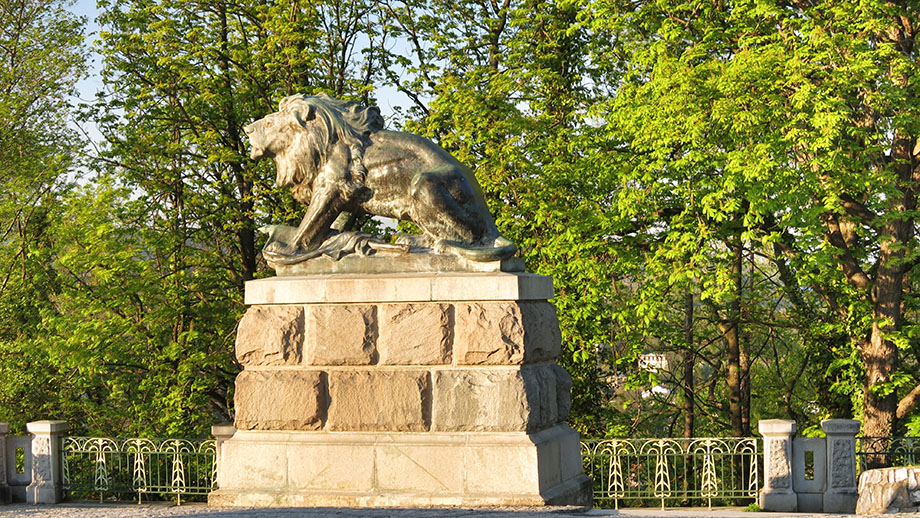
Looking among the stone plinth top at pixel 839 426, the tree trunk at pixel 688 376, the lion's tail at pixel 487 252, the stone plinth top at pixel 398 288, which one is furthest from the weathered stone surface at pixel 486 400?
the tree trunk at pixel 688 376

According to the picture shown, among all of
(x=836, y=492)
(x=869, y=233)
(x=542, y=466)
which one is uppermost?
(x=869, y=233)

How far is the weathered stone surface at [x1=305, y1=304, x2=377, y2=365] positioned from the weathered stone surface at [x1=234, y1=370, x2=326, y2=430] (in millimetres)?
164

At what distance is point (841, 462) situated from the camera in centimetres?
1092

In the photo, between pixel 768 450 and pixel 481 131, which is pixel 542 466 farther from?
pixel 481 131

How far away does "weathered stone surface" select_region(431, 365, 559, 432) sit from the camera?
6.94m

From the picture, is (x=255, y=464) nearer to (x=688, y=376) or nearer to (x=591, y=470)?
(x=591, y=470)

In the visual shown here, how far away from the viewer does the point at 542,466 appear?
273 inches

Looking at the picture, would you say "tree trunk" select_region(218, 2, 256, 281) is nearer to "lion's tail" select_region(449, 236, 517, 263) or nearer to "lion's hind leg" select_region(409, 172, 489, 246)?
"lion's hind leg" select_region(409, 172, 489, 246)

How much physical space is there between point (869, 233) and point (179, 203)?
11499 millimetres

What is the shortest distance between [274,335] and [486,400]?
5.40 ft

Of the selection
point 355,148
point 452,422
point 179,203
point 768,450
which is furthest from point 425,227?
point 179,203

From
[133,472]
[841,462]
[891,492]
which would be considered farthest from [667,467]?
[133,472]

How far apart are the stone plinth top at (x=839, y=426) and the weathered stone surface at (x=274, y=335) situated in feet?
20.5

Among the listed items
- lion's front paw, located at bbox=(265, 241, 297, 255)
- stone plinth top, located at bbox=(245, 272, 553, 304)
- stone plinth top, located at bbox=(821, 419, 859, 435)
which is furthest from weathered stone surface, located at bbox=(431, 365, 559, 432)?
stone plinth top, located at bbox=(821, 419, 859, 435)
